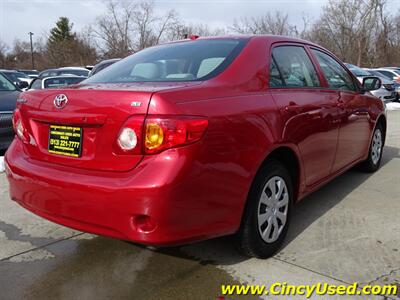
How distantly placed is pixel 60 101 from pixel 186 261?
141cm

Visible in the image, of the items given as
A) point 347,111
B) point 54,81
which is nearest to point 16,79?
point 54,81

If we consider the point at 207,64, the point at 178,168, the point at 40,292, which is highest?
the point at 207,64

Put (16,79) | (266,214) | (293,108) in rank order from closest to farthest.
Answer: (266,214) < (293,108) < (16,79)

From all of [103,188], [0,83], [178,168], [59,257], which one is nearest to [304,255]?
[178,168]

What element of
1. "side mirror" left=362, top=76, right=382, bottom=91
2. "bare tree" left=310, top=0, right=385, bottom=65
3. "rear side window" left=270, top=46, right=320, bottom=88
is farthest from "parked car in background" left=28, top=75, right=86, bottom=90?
"bare tree" left=310, top=0, right=385, bottom=65

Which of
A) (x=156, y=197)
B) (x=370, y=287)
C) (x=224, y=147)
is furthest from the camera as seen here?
(x=370, y=287)

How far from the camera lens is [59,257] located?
321 centimetres

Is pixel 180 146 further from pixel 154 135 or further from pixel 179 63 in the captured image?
pixel 179 63

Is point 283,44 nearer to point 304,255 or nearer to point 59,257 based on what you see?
point 304,255

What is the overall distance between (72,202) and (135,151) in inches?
20.4

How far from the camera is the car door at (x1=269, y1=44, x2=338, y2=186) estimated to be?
3.16m

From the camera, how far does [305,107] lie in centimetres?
336

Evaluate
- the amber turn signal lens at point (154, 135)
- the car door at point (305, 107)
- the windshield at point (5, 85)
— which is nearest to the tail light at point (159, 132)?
the amber turn signal lens at point (154, 135)

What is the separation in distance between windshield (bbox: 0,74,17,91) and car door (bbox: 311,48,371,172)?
5526mm
